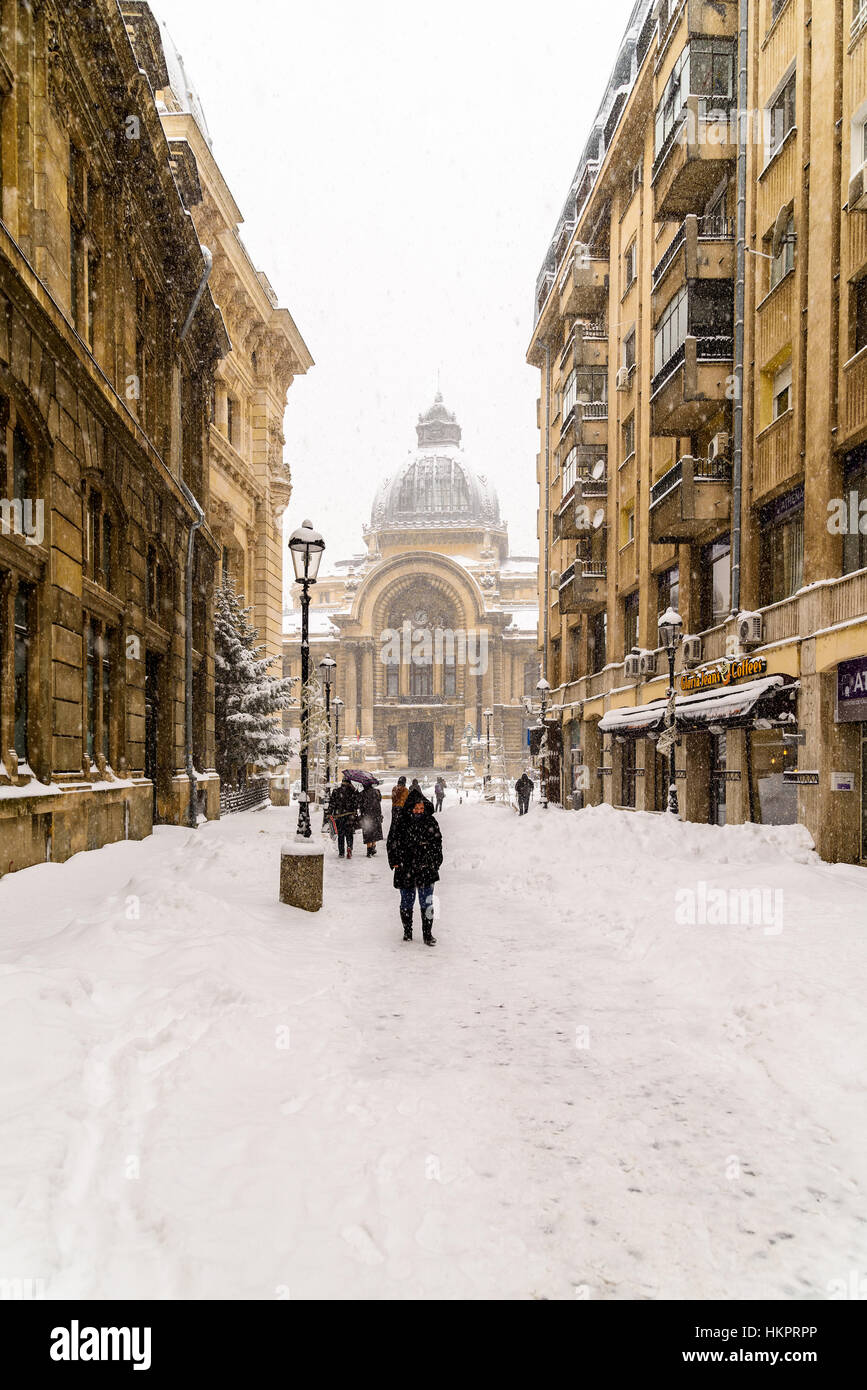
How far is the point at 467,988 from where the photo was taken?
741 cm

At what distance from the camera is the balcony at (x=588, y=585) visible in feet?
94.0

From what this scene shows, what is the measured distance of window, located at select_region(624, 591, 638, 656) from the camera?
1035 inches

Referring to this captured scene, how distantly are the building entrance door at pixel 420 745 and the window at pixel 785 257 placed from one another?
65588 millimetres

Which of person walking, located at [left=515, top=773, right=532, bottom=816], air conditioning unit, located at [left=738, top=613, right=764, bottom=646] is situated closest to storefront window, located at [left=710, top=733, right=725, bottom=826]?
air conditioning unit, located at [left=738, top=613, right=764, bottom=646]

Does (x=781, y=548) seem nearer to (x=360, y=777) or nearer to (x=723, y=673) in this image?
(x=723, y=673)

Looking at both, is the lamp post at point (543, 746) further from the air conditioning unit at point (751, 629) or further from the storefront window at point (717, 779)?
the air conditioning unit at point (751, 629)

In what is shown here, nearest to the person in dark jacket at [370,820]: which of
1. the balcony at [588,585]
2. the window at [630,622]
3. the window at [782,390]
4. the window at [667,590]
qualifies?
the window at [667,590]

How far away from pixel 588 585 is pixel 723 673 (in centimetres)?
1162

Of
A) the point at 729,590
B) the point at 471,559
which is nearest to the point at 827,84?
the point at 729,590

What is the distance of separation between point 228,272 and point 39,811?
2757 centimetres

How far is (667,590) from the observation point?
22938 millimetres

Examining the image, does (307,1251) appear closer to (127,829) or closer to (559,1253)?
(559,1253)

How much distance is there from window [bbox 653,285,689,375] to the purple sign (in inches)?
351

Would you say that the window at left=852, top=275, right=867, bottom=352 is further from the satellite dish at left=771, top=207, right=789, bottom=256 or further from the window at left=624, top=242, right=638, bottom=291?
the window at left=624, top=242, right=638, bottom=291
